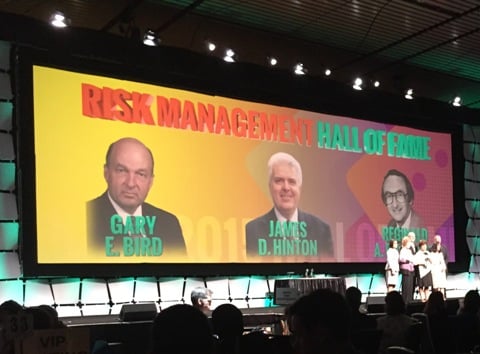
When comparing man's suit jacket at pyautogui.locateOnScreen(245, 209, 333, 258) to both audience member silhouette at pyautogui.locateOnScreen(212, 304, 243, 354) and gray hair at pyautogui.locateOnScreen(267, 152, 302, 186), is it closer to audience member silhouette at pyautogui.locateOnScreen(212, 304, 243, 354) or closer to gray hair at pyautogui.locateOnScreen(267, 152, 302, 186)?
gray hair at pyautogui.locateOnScreen(267, 152, 302, 186)

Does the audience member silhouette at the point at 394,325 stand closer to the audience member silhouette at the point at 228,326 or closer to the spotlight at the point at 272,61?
the audience member silhouette at the point at 228,326

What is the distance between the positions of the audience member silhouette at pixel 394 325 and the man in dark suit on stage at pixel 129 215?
5291 millimetres

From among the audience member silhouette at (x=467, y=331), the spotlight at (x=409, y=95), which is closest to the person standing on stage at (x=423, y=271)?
the spotlight at (x=409, y=95)

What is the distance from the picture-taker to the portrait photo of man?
42.4 feet

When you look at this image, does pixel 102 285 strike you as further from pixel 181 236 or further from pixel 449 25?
pixel 449 25

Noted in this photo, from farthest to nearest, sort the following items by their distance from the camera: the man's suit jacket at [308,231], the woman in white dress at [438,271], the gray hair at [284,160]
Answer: the woman in white dress at [438,271]
the gray hair at [284,160]
the man's suit jacket at [308,231]

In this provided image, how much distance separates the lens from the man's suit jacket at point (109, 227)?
31.4ft

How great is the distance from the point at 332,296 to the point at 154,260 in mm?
8092

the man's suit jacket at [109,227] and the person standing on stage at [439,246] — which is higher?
the man's suit jacket at [109,227]

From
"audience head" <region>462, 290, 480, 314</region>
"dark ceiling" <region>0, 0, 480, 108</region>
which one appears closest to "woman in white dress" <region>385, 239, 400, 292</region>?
"dark ceiling" <region>0, 0, 480, 108</region>

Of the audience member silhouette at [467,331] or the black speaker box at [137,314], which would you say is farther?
the black speaker box at [137,314]

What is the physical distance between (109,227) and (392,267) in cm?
487

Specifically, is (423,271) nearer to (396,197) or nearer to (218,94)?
(396,197)

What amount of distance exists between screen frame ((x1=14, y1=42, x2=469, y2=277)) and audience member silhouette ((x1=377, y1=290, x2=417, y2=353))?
5302 millimetres
